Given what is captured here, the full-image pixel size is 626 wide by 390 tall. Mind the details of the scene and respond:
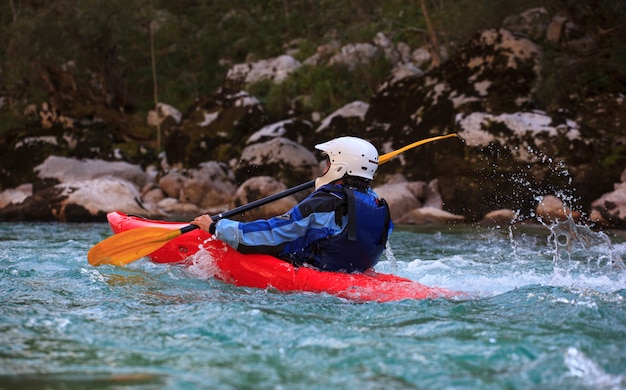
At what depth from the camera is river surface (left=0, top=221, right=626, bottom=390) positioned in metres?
2.82

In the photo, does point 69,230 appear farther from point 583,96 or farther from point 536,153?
point 583,96

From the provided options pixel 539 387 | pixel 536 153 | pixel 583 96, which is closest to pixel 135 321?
pixel 539 387

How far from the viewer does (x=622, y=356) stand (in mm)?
3094

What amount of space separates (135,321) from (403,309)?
1461 millimetres

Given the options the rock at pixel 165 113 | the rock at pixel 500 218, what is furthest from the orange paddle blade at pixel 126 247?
the rock at pixel 165 113

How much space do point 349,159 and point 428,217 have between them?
670 centimetres

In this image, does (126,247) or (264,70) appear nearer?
(126,247)

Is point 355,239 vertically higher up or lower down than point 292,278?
higher up

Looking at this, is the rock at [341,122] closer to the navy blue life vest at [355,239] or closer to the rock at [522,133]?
the rock at [522,133]

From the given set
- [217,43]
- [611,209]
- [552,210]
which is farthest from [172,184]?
[217,43]

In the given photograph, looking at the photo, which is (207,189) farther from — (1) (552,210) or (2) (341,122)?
(1) (552,210)

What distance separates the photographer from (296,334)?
348 cm

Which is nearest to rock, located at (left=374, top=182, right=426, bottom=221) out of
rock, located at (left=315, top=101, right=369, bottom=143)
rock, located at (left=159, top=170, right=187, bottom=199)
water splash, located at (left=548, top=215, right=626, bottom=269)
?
water splash, located at (left=548, top=215, right=626, bottom=269)

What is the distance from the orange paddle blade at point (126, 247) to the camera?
551cm
